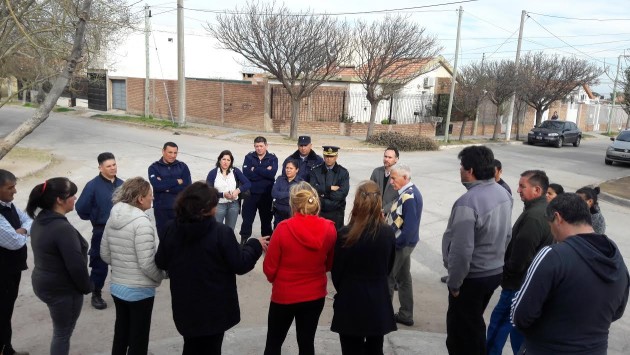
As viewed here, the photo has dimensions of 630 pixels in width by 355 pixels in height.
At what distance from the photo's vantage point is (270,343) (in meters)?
3.63

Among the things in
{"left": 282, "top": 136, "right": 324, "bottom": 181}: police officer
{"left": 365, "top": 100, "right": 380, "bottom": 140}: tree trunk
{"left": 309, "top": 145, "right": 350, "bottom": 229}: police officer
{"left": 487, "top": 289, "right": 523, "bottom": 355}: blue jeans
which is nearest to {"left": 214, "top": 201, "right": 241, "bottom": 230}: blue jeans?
{"left": 282, "top": 136, "right": 324, "bottom": 181}: police officer

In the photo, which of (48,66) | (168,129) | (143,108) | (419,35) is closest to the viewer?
(48,66)

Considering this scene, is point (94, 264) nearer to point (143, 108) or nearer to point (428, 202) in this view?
point (428, 202)

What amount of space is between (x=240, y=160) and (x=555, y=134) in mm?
19316

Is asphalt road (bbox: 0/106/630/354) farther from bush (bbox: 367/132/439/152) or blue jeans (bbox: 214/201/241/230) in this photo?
blue jeans (bbox: 214/201/241/230)

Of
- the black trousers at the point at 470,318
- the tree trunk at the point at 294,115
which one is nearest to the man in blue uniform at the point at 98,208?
the black trousers at the point at 470,318

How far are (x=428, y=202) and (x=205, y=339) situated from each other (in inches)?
335

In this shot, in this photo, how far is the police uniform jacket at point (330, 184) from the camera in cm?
603

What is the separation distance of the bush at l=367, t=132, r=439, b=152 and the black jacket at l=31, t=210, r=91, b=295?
18.3 meters

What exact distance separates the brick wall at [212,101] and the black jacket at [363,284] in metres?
22.5

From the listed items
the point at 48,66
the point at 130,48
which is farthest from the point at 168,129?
the point at 130,48

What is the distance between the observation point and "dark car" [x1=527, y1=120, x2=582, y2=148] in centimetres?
2720

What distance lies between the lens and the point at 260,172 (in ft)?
22.9

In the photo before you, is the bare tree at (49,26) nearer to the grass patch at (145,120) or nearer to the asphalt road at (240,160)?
the asphalt road at (240,160)
